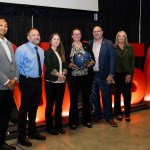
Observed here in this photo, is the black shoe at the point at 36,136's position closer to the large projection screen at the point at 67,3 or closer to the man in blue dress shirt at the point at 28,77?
the man in blue dress shirt at the point at 28,77

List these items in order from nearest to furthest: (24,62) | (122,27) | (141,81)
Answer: (24,62) < (141,81) < (122,27)

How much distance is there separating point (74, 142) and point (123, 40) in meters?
1.89

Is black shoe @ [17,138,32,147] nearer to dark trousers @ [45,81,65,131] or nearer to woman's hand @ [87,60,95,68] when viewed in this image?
dark trousers @ [45,81,65,131]

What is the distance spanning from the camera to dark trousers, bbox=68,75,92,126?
12.8 feet

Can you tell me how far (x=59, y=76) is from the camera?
3.54 m

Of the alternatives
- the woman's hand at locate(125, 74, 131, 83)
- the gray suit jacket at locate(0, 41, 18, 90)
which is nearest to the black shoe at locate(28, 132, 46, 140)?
the gray suit jacket at locate(0, 41, 18, 90)

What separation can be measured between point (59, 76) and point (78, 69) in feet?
1.37

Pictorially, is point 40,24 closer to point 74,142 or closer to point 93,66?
point 93,66

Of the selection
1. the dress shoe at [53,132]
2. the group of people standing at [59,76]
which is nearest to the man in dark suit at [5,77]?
the group of people standing at [59,76]

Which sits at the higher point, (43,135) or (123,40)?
(123,40)

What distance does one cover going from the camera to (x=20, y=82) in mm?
3320

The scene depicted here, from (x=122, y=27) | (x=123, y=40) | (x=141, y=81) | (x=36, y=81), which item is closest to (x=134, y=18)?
(x=122, y=27)

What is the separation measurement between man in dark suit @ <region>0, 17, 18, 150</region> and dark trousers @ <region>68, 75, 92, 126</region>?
1046mm

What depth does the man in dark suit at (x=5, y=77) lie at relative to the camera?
296 cm
